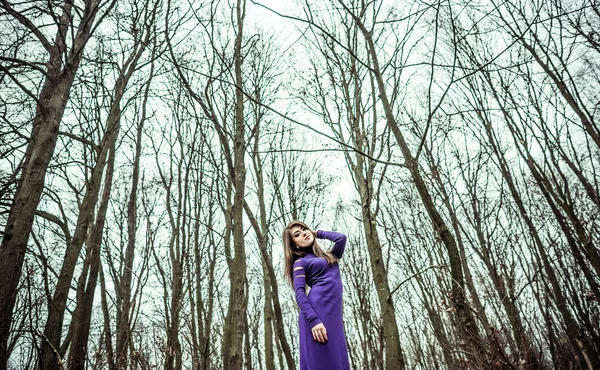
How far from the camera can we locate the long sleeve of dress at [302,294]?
2.29m

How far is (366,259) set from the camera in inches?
469

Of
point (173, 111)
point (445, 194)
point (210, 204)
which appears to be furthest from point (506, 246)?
point (173, 111)

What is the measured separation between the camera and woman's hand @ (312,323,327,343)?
2.21 m

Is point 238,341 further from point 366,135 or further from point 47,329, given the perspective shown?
point 366,135

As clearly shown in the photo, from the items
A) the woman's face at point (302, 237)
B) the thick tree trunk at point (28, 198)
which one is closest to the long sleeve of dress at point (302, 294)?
the woman's face at point (302, 237)

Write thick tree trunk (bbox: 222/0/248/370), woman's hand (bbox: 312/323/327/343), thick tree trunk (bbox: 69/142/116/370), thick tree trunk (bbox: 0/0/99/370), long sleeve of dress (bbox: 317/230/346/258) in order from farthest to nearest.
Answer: thick tree trunk (bbox: 69/142/116/370) → long sleeve of dress (bbox: 317/230/346/258) → thick tree trunk (bbox: 222/0/248/370) → thick tree trunk (bbox: 0/0/99/370) → woman's hand (bbox: 312/323/327/343)

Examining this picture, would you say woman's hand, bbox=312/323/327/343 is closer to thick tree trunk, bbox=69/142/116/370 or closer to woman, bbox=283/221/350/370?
woman, bbox=283/221/350/370

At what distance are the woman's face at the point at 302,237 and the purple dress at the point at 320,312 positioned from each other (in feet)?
0.37

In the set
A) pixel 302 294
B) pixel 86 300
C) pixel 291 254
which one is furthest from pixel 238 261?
pixel 86 300

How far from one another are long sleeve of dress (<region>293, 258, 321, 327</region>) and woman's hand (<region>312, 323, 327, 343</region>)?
0.10 feet

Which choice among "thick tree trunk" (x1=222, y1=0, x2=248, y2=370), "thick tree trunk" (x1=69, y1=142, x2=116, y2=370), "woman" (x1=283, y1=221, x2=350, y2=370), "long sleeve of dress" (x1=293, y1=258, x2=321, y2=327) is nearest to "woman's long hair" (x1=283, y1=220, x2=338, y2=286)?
"woman" (x1=283, y1=221, x2=350, y2=370)

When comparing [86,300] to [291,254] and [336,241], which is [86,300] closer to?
[291,254]

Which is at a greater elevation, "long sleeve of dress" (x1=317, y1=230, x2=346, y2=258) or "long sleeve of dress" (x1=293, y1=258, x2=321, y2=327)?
"long sleeve of dress" (x1=317, y1=230, x2=346, y2=258)

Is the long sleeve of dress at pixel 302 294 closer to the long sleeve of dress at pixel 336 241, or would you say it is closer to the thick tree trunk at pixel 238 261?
the long sleeve of dress at pixel 336 241
